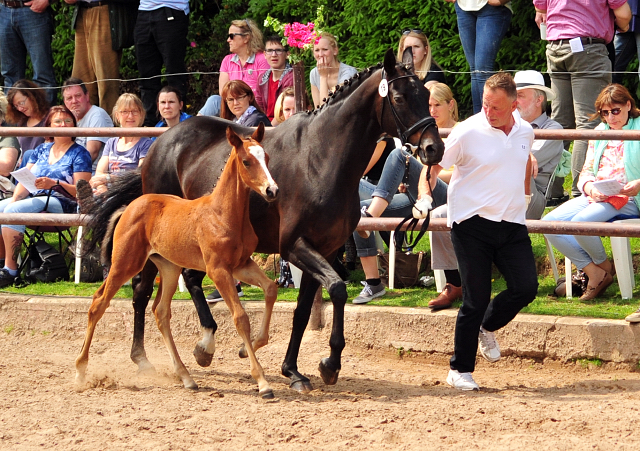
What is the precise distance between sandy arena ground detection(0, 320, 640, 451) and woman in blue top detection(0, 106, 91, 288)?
6.10ft

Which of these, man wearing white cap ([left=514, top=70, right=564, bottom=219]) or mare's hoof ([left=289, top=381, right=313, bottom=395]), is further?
man wearing white cap ([left=514, top=70, right=564, bottom=219])

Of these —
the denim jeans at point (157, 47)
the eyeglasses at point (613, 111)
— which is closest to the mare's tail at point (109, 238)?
the eyeglasses at point (613, 111)

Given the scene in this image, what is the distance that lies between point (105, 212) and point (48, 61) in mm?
4920

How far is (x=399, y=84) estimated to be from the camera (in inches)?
205

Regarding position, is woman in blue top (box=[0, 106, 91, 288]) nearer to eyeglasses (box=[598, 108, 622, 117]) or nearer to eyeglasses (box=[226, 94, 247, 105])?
eyeglasses (box=[226, 94, 247, 105])

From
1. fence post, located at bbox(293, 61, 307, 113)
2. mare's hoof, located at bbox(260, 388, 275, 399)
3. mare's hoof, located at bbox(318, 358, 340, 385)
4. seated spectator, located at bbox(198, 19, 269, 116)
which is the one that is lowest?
mare's hoof, located at bbox(260, 388, 275, 399)

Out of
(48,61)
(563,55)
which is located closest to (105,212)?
(563,55)

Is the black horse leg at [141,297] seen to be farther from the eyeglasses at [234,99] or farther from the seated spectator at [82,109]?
the seated spectator at [82,109]

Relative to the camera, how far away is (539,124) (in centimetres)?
712

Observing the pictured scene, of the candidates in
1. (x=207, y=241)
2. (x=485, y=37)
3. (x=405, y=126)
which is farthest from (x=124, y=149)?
(x=405, y=126)

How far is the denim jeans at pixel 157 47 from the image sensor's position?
9.74m

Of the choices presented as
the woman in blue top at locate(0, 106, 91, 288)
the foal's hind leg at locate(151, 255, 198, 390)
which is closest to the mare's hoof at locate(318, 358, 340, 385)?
the foal's hind leg at locate(151, 255, 198, 390)

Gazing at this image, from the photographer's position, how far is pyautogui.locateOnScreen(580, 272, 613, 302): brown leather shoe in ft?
21.8

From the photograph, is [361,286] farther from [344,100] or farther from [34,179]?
[34,179]
